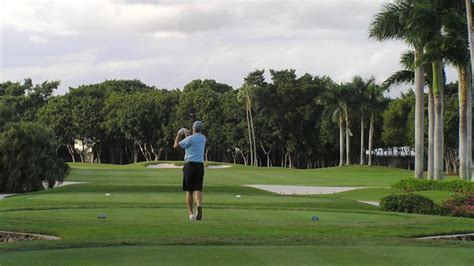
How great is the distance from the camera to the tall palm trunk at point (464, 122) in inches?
1441

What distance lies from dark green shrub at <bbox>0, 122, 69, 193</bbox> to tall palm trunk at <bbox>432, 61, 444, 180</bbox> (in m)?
20.2

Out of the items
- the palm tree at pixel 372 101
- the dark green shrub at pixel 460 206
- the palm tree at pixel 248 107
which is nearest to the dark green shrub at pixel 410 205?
the dark green shrub at pixel 460 206

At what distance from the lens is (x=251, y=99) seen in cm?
9475

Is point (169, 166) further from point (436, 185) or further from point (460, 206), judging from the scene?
point (460, 206)

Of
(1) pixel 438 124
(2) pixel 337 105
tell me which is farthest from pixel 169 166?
(1) pixel 438 124

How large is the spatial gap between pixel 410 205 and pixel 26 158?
811 inches

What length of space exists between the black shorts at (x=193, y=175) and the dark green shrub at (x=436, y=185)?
21.2m

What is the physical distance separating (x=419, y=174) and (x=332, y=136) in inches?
2147

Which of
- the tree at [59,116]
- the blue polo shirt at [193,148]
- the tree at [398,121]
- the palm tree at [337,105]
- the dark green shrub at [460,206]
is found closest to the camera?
the blue polo shirt at [193,148]

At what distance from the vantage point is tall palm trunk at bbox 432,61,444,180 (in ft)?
123

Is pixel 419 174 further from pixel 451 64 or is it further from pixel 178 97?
pixel 178 97

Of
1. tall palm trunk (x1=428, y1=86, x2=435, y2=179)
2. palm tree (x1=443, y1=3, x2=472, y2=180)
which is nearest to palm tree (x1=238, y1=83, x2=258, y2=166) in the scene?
tall palm trunk (x1=428, y1=86, x2=435, y2=179)

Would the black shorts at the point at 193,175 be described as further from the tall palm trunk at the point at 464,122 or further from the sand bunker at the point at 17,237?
the tall palm trunk at the point at 464,122

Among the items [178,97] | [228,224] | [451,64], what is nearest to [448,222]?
[228,224]
